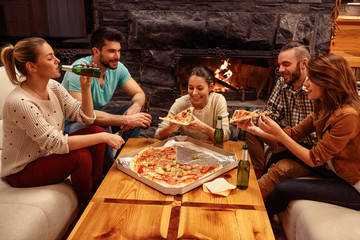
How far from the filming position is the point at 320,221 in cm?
150

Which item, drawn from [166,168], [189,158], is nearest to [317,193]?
[189,158]

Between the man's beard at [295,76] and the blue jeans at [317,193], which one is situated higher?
the man's beard at [295,76]

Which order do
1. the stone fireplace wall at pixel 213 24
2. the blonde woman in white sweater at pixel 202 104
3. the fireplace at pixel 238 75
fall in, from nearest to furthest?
the blonde woman in white sweater at pixel 202 104
the stone fireplace wall at pixel 213 24
the fireplace at pixel 238 75

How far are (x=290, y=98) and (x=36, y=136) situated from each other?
1.87 m

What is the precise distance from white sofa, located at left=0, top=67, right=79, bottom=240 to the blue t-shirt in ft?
3.26

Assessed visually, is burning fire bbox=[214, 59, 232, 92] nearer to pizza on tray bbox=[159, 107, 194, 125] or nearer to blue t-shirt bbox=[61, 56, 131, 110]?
blue t-shirt bbox=[61, 56, 131, 110]

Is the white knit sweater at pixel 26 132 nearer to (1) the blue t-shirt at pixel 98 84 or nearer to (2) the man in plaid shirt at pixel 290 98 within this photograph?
(1) the blue t-shirt at pixel 98 84

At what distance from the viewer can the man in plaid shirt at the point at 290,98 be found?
93.4 inches

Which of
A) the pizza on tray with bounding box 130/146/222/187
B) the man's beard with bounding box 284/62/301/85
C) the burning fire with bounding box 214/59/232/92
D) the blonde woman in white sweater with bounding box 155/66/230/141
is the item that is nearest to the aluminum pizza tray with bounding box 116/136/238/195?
the pizza on tray with bounding box 130/146/222/187

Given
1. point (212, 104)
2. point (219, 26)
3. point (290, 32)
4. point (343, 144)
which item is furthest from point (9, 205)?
point (290, 32)

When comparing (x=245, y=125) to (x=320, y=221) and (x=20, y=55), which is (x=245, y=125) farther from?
(x=20, y=55)

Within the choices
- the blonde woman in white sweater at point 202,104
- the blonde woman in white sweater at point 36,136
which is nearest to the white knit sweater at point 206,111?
the blonde woman in white sweater at point 202,104

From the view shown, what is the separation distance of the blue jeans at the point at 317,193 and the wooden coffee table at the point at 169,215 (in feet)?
1.05

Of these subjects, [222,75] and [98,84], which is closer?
[98,84]
